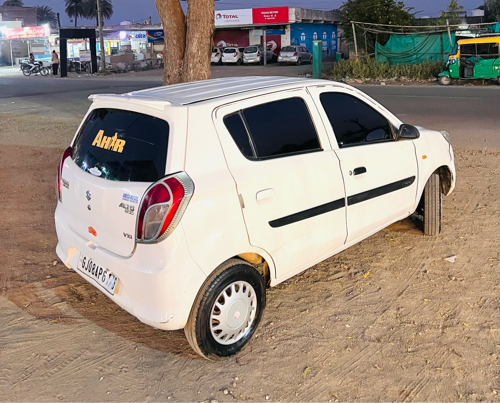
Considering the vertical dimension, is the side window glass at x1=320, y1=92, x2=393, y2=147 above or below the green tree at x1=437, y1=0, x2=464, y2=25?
below

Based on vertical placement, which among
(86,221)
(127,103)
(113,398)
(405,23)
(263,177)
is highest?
(405,23)

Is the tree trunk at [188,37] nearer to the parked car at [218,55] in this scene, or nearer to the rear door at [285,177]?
the rear door at [285,177]

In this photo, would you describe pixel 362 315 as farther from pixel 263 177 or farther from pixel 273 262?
pixel 263 177

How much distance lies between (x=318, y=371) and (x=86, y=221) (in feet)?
5.89

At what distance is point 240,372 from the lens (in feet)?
10.7

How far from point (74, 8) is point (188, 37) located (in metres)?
108

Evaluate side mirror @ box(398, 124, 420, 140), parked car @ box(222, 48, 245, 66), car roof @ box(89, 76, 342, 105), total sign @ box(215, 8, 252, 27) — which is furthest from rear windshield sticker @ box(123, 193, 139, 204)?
total sign @ box(215, 8, 252, 27)

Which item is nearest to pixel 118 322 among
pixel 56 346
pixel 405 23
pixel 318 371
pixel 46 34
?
pixel 56 346

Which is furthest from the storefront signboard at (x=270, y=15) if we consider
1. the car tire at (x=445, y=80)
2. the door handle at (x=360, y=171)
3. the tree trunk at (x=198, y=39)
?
the door handle at (x=360, y=171)

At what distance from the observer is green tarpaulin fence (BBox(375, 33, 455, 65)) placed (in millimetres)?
26453

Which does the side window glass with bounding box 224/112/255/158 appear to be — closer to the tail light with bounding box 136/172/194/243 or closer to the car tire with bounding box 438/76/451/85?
the tail light with bounding box 136/172/194/243

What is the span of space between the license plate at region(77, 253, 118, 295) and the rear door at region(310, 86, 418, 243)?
1.82 meters

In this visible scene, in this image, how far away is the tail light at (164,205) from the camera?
3008 mm

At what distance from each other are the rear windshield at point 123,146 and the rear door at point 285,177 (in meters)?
0.41
